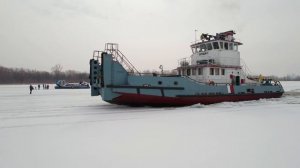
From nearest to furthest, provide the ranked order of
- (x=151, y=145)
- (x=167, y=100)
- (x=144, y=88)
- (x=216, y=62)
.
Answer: (x=151, y=145) < (x=144, y=88) < (x=167, y=100) < (x=216, y=62)

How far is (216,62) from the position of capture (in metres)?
15.7

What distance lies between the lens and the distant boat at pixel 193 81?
38.4 ft

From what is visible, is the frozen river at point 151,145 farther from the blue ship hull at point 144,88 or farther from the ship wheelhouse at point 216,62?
the ship wheelhouse at point 216,62

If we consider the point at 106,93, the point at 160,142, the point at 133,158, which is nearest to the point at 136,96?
the point at 106,93

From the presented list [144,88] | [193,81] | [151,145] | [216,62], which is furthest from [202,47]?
[151,145]

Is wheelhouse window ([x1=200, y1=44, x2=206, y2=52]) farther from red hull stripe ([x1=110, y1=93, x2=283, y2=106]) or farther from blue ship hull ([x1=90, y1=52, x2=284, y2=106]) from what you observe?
red hull stripe ([x1=110, y1=93, x2=283, y2=106])

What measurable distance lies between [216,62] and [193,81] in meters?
3.60

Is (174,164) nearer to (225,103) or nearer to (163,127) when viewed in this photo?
(163,127)

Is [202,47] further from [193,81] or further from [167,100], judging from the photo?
[167,100]

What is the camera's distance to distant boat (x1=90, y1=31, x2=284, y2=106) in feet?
38.4

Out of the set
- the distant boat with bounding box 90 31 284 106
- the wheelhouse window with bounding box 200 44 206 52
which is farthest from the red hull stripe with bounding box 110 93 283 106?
the wheelhouse window with bounding box 200 44 206 52

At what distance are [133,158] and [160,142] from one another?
1195 mm

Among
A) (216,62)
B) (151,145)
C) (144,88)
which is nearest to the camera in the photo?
(151,145)

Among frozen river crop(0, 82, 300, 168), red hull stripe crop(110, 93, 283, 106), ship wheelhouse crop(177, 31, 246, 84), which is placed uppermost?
Result: ship wheelhouse crop(177, 31, 246, 84)
